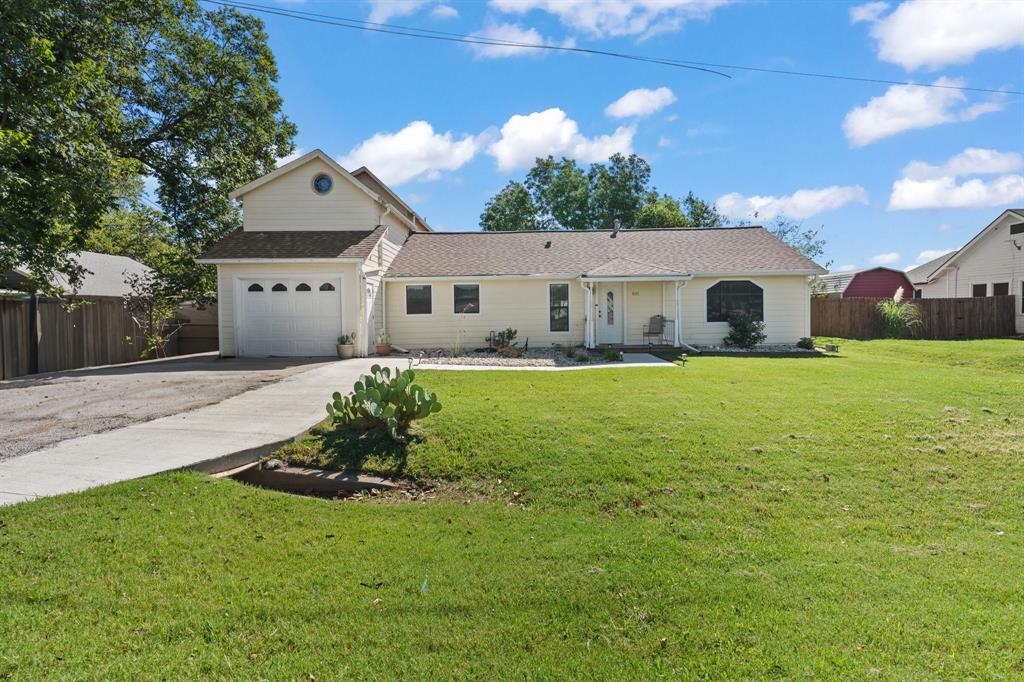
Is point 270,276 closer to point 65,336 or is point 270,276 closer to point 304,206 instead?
point 304,206

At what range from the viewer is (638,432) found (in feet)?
23.5

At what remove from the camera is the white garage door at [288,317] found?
16.8 m

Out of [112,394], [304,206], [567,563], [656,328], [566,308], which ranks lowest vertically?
[567,563]

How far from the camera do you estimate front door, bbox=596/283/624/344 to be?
19281mm

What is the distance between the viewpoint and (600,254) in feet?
67.1

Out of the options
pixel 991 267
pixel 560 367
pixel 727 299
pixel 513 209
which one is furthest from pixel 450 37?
pixel 513 209

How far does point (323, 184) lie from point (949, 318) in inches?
964

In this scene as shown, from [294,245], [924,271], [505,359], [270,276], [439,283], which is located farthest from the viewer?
[924,271]

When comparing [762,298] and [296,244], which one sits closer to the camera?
[296,244]

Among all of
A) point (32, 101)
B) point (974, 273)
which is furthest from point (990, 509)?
point (974, 273)

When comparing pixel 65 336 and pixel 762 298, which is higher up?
pixel 762 298

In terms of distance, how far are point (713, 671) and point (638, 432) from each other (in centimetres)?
437

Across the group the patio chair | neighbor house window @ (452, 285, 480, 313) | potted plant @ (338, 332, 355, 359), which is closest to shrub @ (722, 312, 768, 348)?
the patio chair

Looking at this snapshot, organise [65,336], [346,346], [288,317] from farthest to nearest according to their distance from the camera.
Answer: [288,317] < [346,346] < [65,336]
